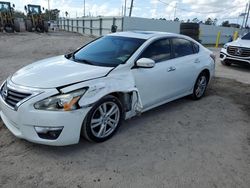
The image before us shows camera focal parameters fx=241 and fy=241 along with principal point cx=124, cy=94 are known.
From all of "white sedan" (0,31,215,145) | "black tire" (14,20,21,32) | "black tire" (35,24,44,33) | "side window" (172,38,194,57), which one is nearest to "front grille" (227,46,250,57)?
"side window" (172,38,194,57)

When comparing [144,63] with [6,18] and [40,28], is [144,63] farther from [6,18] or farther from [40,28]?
[40,28]

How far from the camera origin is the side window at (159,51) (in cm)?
402

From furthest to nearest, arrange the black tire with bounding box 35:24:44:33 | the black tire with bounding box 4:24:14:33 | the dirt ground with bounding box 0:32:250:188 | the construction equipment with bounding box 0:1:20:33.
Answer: the black tire with bounding box 35:24:44:33 < the black tire with bounding box 4:24:14:33 < the construction equipment with bounding box 0:1:20:33 < the dirt ground with bounding box 0:32:250:188

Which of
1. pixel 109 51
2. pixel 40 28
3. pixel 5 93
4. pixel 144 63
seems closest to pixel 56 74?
pixel 5 93

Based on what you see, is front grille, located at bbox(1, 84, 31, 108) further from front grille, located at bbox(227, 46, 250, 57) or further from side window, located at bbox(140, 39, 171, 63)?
front grille, located at bbox(227, 46, 250, 57)

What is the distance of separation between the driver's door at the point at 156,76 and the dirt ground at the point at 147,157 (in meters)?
0.43

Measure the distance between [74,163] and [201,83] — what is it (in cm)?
361

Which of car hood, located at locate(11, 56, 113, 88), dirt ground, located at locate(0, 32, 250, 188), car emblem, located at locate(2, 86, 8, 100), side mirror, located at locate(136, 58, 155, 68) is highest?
side mirror, located at locate(136, 58, 155, 68)

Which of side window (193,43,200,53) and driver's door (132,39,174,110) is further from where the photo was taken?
side window (193,43,200,53)

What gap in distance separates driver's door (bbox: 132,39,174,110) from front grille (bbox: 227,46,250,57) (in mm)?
5939

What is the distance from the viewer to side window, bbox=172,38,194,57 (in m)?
4.61

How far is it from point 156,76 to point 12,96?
7.21 feet

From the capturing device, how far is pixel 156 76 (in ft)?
13.2

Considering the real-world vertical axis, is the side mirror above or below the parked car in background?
above
